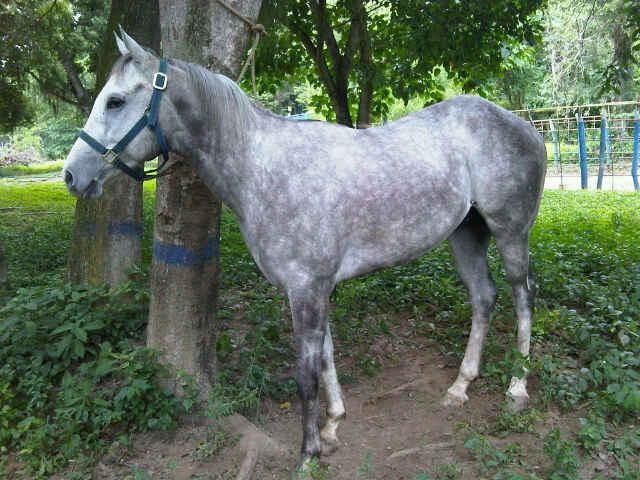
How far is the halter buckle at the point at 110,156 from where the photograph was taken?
279cm

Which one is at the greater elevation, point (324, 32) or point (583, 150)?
point (324, 32)

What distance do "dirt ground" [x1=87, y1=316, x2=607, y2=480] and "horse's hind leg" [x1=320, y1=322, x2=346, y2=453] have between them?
0.31 feet

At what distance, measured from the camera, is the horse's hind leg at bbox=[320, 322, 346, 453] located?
3521mm

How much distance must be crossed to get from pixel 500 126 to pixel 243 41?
1689 millimetres

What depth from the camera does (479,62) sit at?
25.5 ft

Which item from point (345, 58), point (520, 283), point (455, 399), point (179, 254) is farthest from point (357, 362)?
point (345, 58)

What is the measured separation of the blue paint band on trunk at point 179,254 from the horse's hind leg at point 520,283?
1904 millimetres

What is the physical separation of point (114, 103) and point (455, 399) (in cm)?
278

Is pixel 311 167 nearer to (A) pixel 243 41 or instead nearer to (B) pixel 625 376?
(A) pixel 243 41

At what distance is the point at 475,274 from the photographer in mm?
4207

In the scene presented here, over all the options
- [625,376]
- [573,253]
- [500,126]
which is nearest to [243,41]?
[500,126]

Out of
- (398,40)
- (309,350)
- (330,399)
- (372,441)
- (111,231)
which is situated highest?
(398,40)

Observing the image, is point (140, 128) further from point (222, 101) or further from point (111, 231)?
point (111, 231)

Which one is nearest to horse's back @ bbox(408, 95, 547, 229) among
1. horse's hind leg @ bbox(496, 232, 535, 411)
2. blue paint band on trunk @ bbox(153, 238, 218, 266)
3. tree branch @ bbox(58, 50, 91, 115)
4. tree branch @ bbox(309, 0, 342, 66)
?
horse's hind leg @ bbox(496, 232, 535, 411)
